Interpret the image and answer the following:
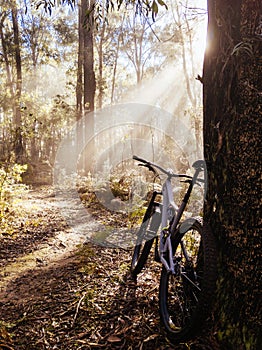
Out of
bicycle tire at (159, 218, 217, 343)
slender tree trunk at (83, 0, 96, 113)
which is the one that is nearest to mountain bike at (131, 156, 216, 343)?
bicycle tire at (159, 218, 217, 343)

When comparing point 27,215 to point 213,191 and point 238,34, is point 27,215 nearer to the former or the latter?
point 213,191

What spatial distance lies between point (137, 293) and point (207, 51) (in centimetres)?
230

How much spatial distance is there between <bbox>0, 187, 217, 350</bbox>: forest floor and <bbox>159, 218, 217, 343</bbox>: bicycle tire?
0.46 ft

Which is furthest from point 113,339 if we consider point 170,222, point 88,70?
point 88,70

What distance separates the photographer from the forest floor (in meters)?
2.41

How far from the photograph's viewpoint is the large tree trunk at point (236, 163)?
1.95 meters

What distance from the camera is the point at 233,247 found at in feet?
6.88

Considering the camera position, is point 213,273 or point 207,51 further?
point 207,51

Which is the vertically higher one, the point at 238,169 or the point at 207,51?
the point at 207,51

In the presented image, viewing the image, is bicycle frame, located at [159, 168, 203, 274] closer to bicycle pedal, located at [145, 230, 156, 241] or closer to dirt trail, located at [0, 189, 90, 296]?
bicycle pedal, located at [145, 230, 156, 241]

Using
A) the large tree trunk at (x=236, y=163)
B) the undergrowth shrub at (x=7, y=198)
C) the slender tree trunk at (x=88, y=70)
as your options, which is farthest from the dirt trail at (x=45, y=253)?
the slender tree trunk at (x=88, y=70)

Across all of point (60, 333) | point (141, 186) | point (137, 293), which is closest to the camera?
point (60, 333)

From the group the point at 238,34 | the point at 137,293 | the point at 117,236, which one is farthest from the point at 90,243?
the point at 238,34

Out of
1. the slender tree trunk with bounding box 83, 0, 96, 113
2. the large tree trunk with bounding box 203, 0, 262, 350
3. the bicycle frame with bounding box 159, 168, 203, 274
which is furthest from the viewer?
the slender tree trunk with bounding box 83, 0, 96, 113
